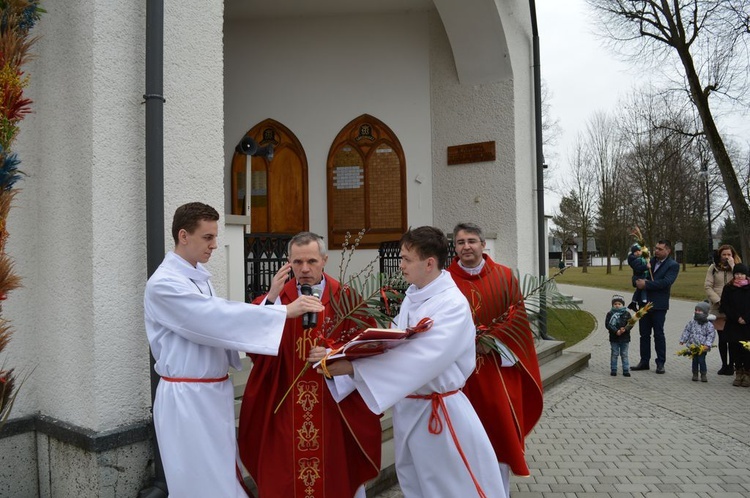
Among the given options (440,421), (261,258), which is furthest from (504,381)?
(261,258)

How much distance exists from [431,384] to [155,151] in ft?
7.00

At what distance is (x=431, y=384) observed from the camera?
9.78 ft

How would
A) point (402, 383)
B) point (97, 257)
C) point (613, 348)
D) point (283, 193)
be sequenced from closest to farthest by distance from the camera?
1. point (402, 383)
2. point (97, 257)
3. point (613, 348)
4. point (283, 193)

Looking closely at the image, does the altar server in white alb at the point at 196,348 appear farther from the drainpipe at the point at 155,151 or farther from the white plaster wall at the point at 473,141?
the white plaster wall at the point at 473,141

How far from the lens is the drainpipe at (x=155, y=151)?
11.8 feet

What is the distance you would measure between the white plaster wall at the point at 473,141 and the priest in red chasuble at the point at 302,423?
22.4 feet

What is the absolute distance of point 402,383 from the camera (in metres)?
2.76

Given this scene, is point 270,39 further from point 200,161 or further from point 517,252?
point 200,161

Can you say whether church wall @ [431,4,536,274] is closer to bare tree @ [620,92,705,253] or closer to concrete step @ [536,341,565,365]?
concrete step @ [536,341,565,365]

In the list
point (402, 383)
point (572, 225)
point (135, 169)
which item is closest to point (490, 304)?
point (402, 383)

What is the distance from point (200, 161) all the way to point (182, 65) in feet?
2.10

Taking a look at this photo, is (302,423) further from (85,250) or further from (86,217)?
(86,217)

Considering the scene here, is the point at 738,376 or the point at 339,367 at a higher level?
the point at 339,367

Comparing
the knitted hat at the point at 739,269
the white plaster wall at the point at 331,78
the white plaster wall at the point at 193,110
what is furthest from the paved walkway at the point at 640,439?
the white plaster wall at the point at 331,78
